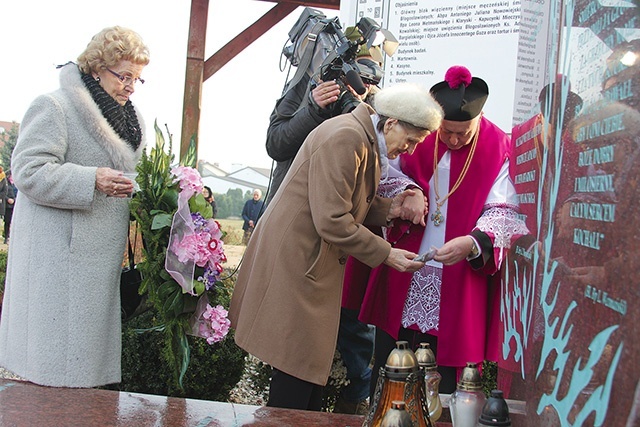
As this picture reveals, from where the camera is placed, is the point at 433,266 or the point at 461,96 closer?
the point at 461,96

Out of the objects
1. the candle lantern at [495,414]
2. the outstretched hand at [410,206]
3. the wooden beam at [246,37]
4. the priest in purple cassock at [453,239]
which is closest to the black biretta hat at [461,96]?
the priest in purple cassock at [453,239]

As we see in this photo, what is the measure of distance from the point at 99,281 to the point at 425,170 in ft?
Result: 4.34

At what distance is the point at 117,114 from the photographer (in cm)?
303

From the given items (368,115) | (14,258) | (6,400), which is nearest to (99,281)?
(14,258)

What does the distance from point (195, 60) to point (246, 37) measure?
1.87 ft

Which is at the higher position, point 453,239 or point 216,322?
point 453,239

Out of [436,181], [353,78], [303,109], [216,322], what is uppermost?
[353,78]

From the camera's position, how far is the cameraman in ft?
10.7

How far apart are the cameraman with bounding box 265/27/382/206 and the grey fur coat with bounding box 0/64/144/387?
29.9 inches

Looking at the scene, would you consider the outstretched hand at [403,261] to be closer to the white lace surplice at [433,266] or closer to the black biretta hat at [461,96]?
the white lace surplice at [433,266]

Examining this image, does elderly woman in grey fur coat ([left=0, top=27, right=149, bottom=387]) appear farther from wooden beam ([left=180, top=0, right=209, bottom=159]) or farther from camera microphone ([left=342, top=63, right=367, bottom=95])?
wooden beam ([left=180, top=0, right=209, bottom=159])

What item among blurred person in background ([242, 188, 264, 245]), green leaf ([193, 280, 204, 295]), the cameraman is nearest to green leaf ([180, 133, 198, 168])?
the cameraman

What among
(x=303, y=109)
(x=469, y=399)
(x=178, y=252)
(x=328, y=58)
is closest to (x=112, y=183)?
(x=178, y=252)

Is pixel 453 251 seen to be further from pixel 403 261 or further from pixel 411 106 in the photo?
pixel 411 106
